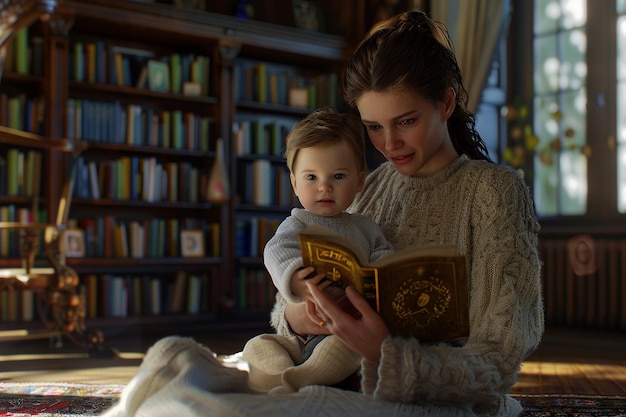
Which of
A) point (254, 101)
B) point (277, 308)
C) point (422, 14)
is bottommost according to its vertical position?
point (277, 308)

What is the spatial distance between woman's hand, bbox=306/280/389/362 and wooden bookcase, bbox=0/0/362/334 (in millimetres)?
3721

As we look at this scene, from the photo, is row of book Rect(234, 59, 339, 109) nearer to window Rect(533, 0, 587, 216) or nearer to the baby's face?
window Rect(533, 0, 587, 216)

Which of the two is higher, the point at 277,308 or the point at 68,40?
the point at 68,40

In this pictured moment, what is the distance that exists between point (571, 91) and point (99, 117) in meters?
3.18

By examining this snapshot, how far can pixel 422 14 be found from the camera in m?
1.60

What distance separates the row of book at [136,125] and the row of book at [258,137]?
0.20 m

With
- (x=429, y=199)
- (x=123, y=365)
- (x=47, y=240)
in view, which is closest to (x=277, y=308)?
(x=429, y=199)

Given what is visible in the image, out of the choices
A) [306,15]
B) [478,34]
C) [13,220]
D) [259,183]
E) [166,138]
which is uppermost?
[306,15]

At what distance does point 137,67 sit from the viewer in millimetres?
5039

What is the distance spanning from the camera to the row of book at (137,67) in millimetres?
4816

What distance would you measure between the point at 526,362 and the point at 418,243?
232 cm

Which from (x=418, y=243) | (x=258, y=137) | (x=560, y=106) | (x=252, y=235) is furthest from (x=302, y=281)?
(x=560, y=106)

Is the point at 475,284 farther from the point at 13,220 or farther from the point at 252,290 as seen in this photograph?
the point at 252,290

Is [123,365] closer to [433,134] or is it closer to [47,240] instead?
[47,240]
